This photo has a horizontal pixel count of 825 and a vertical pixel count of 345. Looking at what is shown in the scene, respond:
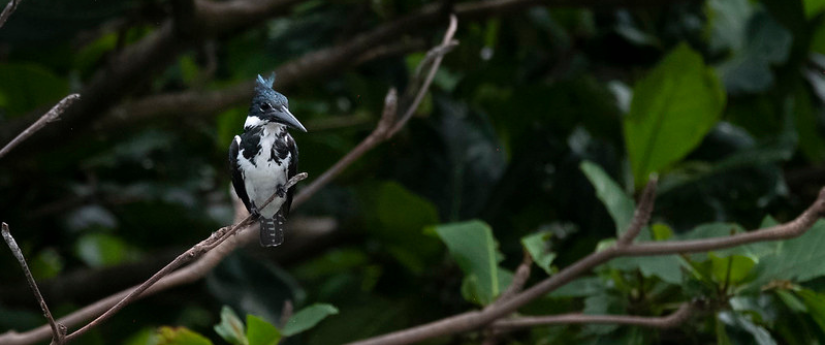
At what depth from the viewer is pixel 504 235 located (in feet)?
5.67

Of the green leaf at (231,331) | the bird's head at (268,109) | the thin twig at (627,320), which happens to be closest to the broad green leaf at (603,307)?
the thin twig at (627,320)

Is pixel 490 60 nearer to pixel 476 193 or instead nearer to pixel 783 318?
pixel 476 193

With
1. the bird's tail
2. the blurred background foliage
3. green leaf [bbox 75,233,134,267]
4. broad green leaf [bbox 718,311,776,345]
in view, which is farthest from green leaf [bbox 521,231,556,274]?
green leaf [bbox 75,233,134,267]

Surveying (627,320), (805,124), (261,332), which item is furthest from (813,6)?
(261,332)

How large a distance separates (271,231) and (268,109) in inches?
6.9

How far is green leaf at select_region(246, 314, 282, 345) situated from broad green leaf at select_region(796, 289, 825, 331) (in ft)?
2.14

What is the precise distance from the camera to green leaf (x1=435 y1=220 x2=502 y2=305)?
1321 mm

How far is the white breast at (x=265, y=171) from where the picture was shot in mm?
725

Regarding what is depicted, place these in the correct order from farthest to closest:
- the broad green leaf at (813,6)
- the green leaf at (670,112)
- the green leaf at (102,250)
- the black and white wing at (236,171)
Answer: the green leaf at (102,250), the broad green leaf at (813,6), the green leaf at (670,112), the black and white wing at (236,171)

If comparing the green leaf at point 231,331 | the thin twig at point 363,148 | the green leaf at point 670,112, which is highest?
the thin twig at point 363,148

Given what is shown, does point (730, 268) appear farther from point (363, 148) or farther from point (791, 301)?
point (363, 148)

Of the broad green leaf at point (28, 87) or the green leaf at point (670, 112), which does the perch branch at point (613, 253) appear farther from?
the broad green leaf at point (28, 87)

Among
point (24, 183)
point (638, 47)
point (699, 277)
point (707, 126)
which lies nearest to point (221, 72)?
point (24, 183)

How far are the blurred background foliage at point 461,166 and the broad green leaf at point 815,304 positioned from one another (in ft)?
0.05
